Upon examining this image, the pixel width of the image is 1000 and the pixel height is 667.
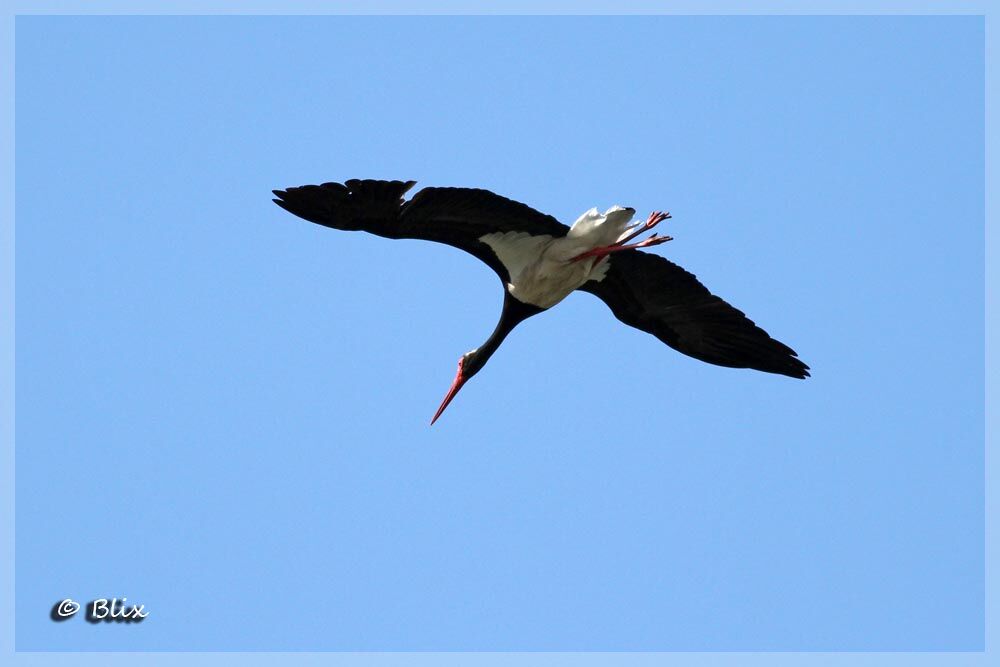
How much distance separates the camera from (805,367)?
54.6ft

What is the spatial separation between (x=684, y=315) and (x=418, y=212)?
368 centimetres

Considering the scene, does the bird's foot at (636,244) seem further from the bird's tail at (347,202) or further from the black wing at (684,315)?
the bird's tail at (347,202)

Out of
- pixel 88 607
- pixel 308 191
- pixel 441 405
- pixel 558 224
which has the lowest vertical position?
pixel 88 607

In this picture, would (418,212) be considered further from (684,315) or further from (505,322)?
(684,315)

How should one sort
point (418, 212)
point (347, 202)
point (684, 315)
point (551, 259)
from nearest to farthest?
point (347, 202) < point (418, 212) < point (551, 259) < point (684, 315)

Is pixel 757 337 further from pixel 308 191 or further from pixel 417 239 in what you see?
pixel 308 191

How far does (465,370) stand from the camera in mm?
17031

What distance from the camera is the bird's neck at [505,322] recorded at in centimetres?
1642

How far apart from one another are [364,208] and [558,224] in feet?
7.50

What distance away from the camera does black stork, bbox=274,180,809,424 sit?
567 inches

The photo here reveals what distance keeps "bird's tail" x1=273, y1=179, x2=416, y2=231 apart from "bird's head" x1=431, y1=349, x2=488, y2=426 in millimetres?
2891

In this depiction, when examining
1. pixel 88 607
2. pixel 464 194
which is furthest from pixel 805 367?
pixel 88 607

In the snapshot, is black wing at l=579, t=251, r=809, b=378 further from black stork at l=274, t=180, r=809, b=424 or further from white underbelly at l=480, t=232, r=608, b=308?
white underbelly at l=480, t=232, r=608, b=308

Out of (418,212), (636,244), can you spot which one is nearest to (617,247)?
(636,244)
